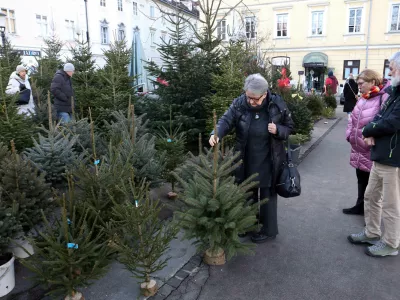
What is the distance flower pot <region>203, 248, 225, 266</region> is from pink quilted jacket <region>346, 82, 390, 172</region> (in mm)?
2317

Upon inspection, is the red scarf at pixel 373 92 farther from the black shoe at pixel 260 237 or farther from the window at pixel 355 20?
the window at pixel 355 20

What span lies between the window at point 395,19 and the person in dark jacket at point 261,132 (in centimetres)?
2758

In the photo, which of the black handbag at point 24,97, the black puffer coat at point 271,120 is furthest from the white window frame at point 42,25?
the black puffer coat at point 271,120

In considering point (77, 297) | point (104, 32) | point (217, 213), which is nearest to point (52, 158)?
point (77, 297)

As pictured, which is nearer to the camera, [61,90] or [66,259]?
[66,259]

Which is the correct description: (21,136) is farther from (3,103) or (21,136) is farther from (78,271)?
(78,271)

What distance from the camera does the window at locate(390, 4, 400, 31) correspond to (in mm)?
25578

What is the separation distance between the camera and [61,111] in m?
7.86

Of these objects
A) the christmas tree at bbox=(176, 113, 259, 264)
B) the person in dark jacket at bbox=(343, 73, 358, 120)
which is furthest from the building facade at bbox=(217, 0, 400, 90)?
the christmas tree at bbox=(176, 113, 259, 264)

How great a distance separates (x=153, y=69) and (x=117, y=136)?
3.01 m

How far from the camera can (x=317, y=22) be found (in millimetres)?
28641

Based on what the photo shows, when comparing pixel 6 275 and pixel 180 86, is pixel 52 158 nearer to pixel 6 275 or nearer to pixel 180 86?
pixel 6 275

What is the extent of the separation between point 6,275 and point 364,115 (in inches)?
173

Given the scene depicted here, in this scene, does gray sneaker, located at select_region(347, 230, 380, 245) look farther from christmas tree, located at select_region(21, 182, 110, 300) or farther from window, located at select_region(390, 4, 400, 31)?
window, located at select_region(390, 4, 400, 31)
